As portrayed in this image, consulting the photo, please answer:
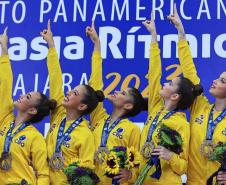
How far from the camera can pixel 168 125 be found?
10.3 ft

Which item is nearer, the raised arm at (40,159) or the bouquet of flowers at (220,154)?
the bouquet of flowers at (220,154)

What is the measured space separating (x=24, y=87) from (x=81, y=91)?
875 millimetres

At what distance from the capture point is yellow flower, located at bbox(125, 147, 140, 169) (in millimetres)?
3000

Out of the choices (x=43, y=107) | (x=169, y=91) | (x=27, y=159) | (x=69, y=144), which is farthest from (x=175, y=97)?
(x=27, y=159)

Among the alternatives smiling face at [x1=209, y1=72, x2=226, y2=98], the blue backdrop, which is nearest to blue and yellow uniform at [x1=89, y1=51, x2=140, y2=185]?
smiling face at [x1=209, y1=72, x2=226, y2=98]

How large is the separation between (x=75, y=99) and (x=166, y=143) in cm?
66

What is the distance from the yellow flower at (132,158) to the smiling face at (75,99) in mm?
498

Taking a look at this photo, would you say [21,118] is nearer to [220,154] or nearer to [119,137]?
[119,137]

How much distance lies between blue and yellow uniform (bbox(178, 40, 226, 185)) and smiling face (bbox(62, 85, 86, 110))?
0.57 m

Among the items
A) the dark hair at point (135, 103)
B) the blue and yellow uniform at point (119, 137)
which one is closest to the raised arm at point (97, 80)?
the blue and yellow uniform at point (119, 137)

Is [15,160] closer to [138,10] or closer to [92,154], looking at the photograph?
[92,154]

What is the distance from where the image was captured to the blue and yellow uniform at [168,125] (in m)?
3.08

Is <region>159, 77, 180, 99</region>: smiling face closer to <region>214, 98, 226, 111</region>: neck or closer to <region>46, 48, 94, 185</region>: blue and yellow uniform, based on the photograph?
<region>214, 98, 226, 111</region>: neck

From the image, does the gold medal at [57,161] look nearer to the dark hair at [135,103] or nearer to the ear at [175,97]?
the dark hair at [135,103]
